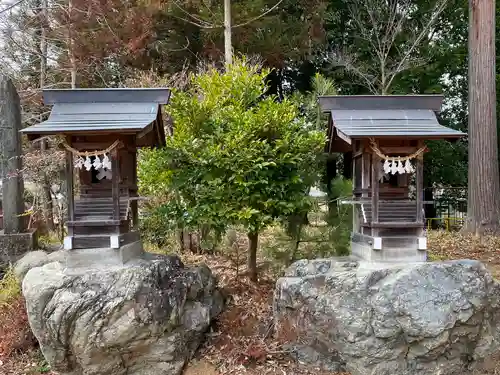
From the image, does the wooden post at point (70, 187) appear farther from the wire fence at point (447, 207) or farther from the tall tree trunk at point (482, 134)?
the wire fence at point (447, 207)

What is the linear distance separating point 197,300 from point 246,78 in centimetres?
329

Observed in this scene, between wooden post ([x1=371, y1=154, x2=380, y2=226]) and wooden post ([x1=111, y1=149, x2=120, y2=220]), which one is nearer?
wooden post ([x1=111, y1=149, x2=120, y2=220])

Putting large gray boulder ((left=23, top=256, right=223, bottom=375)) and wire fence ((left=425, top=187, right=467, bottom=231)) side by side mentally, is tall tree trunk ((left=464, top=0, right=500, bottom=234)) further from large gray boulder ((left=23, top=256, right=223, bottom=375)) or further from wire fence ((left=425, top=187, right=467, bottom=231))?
large gray boulder ((left=23, top=256, right=223, bottom=375))

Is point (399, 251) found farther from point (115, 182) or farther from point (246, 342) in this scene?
point (115, 182)

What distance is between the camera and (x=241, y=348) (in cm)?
505

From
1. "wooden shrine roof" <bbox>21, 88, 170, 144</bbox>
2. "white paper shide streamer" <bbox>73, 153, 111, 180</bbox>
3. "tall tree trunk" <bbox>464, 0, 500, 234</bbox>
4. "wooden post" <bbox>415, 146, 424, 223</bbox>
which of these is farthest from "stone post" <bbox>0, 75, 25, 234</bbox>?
"tall tree trunk" <bbox>464, 0, 500, 234</bbox>

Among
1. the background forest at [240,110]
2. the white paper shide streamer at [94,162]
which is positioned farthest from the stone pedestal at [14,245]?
the white paper shide streamer at [94,162]

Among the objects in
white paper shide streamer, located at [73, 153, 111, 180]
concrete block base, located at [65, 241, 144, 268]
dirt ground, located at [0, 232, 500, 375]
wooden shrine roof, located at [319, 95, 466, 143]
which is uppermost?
wooden shrine roof, located at [319, 95, 466, 143]

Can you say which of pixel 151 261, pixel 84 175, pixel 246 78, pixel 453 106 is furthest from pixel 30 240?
pixel 453 106

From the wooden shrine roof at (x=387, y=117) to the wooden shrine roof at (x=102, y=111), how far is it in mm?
2263

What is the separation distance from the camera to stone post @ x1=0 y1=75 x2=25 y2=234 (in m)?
6.99

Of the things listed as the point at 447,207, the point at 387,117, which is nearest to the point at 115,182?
the point at 387,117

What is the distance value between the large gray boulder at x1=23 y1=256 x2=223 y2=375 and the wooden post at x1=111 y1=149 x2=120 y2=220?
0.70 meters

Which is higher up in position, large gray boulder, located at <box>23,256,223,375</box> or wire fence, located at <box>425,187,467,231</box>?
wire fence, located at <box>425,187,467,231</box>
